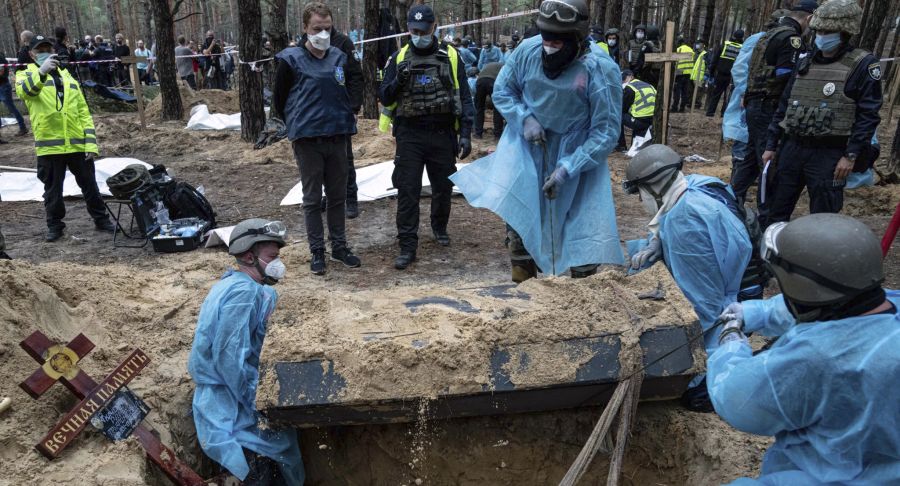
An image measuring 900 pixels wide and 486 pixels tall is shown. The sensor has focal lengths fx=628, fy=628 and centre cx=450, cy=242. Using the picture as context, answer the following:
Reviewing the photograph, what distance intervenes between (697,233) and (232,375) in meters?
2.28

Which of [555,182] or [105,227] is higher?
[555,182]

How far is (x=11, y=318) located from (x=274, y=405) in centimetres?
168

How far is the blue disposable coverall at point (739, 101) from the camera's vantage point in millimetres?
6621

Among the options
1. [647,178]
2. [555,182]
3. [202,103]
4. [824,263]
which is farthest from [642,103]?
[202,103]

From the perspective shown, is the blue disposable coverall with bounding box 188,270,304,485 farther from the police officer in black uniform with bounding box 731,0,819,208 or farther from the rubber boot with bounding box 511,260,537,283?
the police officer in black uniform with bounding box 731,0,819,208

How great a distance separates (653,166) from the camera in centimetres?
313

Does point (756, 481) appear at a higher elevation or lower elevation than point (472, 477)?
higher

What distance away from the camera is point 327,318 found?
2971 millimetres

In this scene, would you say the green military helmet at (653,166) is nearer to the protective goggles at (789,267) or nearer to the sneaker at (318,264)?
the protective goggles at (789,267)

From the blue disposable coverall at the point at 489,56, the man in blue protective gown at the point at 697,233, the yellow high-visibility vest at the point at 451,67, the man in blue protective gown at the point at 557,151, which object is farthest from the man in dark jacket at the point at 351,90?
the blue disposable coverall at the point at 489,56

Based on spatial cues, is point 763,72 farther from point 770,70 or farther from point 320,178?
point 320,178

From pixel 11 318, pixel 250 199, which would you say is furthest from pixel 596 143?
pixel 250 199

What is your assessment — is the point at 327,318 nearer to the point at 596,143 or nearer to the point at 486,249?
the point at 596,143

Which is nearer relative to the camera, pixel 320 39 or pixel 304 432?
pixel 304 432
